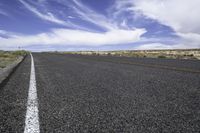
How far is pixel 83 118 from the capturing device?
3.15m

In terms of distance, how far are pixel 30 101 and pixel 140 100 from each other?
77.4 inches

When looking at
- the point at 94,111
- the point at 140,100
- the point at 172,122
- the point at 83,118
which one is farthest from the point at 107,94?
the point at 172,122

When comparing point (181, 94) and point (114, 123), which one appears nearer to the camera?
point (114, 123)

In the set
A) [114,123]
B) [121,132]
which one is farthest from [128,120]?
[121,132]

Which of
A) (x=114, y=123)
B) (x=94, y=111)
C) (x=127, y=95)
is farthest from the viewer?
(x=127, y=95)

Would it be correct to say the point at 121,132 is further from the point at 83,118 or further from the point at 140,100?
the point at 140,100

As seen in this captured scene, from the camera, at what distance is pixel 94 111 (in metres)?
3.50

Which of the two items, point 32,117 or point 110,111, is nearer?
point 32,117

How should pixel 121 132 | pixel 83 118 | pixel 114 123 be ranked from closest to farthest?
pixel 121 132 → pixel 114 123 → pixel 83 118

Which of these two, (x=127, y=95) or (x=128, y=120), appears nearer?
(x=128, y=120)

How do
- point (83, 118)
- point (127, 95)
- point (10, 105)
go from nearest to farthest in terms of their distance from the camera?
point (83, 118) → point (10, 105) → point (127, 95)

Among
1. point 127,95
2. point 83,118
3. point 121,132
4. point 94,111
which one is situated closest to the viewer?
point 121,132

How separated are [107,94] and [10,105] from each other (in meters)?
1.84

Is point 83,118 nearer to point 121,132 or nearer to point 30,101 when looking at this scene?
point 121,132
